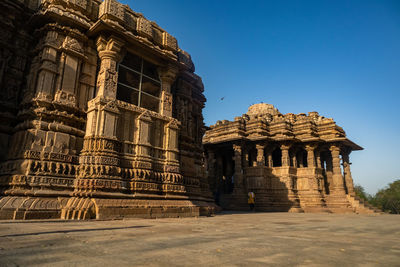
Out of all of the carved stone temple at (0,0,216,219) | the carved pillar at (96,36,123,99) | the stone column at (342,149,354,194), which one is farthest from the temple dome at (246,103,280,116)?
the carved pillar at (96,36,123,99)

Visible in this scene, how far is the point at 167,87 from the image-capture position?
35.3 ft

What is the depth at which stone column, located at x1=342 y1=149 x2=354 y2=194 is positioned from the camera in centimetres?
2418

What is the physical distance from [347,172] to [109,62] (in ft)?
80.7

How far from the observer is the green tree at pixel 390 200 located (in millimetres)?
36094

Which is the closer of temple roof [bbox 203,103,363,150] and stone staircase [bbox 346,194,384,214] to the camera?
stone staircase [bbox 346,194,384,214]

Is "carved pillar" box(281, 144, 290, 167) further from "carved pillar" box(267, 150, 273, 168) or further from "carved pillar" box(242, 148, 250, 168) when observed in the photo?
"carved pillar" box(242, 148, 250, 168)

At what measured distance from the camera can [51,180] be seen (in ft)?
23.1

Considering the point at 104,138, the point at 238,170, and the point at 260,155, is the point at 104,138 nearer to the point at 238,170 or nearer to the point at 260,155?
the point at 238,170

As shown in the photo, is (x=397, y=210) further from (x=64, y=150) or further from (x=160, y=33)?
(x=64, y=150)

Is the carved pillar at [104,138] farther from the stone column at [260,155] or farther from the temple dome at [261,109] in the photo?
the temple dome at [261,109]

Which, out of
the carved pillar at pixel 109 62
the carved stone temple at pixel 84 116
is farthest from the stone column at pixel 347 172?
the carved pillar at pixel 109 62

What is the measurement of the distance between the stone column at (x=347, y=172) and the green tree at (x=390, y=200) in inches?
556

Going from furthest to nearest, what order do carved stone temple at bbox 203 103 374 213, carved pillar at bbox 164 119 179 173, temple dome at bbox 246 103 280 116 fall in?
1. temple dome at bbox 246 103 280 116
2. carved stone temple at bbox 203 103 374 213
3. carved pillar at bbox 164 119 179 173

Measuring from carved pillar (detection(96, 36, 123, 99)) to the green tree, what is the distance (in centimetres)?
3862
